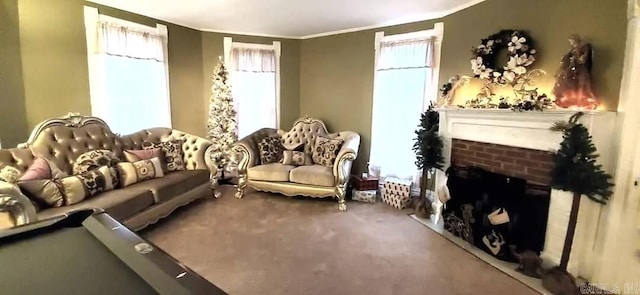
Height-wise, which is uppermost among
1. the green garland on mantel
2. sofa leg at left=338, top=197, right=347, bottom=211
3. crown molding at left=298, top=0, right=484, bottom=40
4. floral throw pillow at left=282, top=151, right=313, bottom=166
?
crown molding at left=298, top=0, right=484, bottom=40

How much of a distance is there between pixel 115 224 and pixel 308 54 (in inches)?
186

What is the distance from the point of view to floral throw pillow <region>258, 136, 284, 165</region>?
15.9 ft

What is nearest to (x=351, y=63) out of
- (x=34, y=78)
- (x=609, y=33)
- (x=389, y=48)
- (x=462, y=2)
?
(x=389, y=48)

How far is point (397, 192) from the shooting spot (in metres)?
4.39

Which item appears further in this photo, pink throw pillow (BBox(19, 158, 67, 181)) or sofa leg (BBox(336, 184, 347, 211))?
sofa leg (BBox(336, 184, 347, 211))

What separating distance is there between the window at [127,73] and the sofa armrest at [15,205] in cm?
202

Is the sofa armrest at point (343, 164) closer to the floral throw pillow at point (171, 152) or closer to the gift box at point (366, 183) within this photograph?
the gift box at point (366, 183)

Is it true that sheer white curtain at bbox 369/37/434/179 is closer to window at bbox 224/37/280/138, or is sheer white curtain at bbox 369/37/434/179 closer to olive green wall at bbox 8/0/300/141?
window at bbox 224/37/280/138

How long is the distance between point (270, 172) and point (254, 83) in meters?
1.93

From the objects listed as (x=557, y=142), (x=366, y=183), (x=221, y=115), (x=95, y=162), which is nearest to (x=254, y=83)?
(x=221, y=115)

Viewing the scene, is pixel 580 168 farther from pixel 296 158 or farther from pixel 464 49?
pixel 296 158

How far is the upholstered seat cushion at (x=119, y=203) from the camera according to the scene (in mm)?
2734

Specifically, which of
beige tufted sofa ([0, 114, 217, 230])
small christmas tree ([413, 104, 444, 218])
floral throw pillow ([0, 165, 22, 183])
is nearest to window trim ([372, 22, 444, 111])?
small christmas tree ([413, 104, 444, 218])

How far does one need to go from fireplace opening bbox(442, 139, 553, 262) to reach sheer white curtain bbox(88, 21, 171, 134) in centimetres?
426
